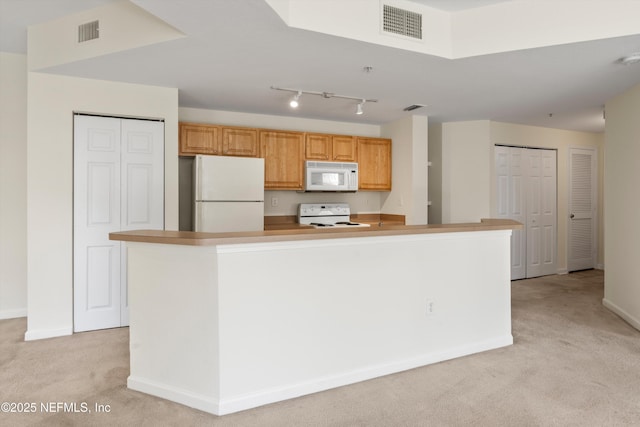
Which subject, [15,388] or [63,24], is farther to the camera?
[63,24]

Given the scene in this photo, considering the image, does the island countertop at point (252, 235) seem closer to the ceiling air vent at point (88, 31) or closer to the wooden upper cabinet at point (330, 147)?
the ceiling air vent at point (88, 31)

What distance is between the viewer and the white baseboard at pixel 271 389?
2.12m

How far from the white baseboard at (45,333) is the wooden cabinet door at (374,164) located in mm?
3605

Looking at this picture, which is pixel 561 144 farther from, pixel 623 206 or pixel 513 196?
pixel 623 206

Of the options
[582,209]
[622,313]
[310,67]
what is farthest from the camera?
[582,209]

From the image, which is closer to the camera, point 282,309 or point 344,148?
point 282,309

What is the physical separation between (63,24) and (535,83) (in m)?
4.24

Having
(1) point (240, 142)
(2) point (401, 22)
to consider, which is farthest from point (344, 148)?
(2) point (401, 22)

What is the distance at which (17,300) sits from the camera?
13.0 ft

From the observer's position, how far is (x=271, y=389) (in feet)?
7.32

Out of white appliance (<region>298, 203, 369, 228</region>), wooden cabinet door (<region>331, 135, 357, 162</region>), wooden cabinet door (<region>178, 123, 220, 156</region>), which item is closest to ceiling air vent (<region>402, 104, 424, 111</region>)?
wooden cabinet door (<region>331, 135, 357, 162</region>)

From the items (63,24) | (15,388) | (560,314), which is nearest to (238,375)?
(15,388)

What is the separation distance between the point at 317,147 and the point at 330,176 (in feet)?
1.36

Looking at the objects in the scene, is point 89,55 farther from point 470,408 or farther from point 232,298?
point 470,408
